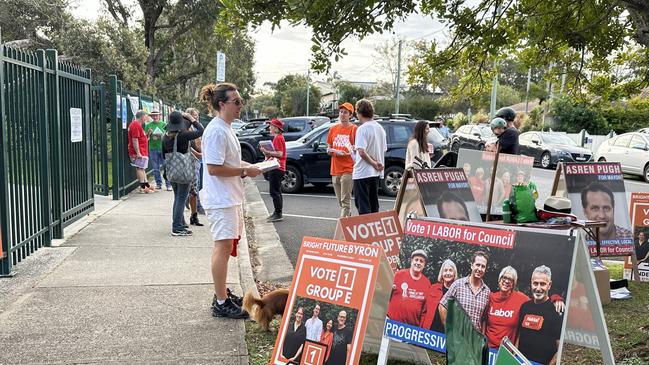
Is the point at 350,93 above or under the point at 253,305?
above

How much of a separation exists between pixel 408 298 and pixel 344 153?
4.73 metres

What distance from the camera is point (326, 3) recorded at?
3086 millimetres

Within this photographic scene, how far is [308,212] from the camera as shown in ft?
33.4

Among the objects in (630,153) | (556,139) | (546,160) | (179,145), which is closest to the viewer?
(179,145)

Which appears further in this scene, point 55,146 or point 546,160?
point 546,160

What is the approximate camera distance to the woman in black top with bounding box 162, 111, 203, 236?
7.23 m

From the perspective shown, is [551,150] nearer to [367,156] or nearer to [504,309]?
[367,156]

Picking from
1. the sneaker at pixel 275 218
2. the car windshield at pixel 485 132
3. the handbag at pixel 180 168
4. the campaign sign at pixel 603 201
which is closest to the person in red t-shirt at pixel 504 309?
the campaign sign at pixel 603 201

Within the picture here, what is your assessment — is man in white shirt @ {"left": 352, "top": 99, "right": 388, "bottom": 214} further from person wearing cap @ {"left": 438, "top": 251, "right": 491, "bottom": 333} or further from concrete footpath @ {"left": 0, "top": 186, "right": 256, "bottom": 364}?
person wearing cap @ {"left": 438, "top": 251, "right": 491, "bottom": 333}

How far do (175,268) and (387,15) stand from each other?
3.53m

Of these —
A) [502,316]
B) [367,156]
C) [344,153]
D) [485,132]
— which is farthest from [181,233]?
[485,132]

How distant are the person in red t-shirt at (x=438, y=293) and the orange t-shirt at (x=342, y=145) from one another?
4.72m

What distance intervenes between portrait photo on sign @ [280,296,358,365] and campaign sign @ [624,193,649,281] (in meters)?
4.08

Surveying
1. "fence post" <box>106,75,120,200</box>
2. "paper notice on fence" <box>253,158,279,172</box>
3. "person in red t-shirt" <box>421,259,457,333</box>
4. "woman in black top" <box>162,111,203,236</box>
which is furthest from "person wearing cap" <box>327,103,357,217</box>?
"fence post" <box>106,75,120,200</box>
